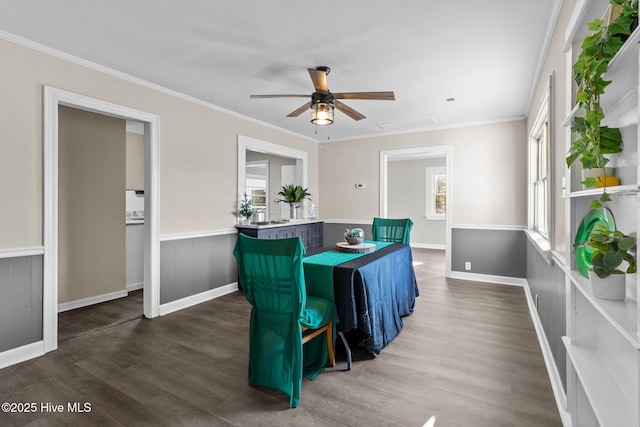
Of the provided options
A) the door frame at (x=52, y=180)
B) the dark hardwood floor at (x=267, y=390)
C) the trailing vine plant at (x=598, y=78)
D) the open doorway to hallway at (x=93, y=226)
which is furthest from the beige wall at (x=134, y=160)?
the trailing vine plant at (x=598, y=78)

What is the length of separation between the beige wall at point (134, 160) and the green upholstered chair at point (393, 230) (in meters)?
3.79

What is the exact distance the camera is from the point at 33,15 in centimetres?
229

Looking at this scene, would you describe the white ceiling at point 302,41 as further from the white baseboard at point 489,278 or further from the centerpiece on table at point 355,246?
the white baseboard at point 489,278

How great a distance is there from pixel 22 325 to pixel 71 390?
0.89m

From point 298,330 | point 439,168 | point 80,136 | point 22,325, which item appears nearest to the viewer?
point 298,330

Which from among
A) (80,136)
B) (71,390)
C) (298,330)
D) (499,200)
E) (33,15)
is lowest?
(71,390)

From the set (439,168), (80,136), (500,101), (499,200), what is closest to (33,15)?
(80,136)

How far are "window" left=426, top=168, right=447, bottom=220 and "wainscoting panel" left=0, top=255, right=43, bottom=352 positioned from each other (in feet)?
25.6

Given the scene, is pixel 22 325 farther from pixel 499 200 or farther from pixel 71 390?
pixel 499 200

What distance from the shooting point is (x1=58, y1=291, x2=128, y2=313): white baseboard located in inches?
151

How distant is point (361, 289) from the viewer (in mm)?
2430

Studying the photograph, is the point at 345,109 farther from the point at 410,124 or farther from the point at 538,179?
the point at 538,179

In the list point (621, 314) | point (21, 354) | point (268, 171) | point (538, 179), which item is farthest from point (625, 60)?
point (268, 171)

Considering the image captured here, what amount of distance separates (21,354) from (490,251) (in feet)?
18.2
